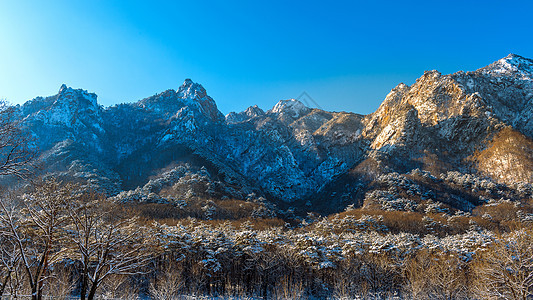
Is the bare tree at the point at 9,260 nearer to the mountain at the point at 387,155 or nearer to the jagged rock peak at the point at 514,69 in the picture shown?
the mountain at the point at 387,155

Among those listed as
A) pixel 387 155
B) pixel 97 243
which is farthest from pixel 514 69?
pixel 97 243

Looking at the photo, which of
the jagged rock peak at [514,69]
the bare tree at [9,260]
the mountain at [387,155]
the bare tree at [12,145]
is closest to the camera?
the bare tree at [9,260]

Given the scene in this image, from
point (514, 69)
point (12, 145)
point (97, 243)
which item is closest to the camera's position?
point (12, 145)

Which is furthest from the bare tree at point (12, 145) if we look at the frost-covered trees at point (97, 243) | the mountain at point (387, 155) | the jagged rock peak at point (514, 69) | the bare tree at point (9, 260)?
the jagged rock peak at point (514, 69)

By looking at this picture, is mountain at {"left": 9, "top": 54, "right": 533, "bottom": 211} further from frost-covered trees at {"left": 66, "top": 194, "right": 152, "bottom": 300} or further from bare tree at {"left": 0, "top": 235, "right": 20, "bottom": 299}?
bare tree at {"left": 0, "top": 235, "right": 20, "bottom": 299}

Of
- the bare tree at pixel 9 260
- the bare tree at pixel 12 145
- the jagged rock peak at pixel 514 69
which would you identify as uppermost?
the jagged rock peak at pixel 514 69

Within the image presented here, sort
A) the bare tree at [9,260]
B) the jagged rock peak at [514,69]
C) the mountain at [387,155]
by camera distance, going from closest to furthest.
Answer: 1. the bare tree at [9,260]
2. the mountain at [387,155]
3. the jagged rock peak at [514,69]

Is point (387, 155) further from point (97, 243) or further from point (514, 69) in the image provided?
point (97, 243)

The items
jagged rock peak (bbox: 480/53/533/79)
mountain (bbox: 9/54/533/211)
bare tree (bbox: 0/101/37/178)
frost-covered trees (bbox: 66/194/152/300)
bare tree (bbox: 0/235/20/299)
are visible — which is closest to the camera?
bare tree (bbox: 0/235/20/299)

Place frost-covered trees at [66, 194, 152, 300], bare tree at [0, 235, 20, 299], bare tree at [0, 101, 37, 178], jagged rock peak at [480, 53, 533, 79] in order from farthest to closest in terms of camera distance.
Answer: jagged rock peak at [480, 53, 533, 79]
frost-covered trees at [66, 194, 152, 300]
bare tree at [0, 101, 37, 178]
bare tree at [0, 235, 20, 299]

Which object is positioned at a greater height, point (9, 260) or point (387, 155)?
point (387, 155)

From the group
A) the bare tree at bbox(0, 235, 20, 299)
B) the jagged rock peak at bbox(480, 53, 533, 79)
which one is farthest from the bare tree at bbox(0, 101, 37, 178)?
the jagged rock peak at bbox(480, 53, 533, 79)

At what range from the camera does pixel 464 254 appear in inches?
1630

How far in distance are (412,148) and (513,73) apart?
93.0 metres
